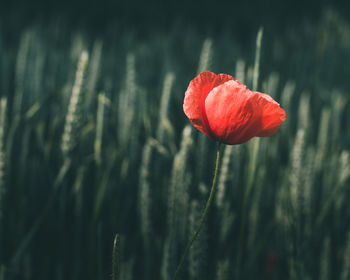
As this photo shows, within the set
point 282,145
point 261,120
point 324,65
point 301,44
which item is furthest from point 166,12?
point 261,120

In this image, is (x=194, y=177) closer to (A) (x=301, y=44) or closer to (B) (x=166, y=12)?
(A) (x=301, y=44)

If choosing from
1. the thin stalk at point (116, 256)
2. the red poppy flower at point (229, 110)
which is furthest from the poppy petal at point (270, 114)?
the thin stalk at point (116, 256)

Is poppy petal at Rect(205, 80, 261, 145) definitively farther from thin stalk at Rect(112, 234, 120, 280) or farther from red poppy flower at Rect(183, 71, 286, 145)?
thin stalk at Rect(112, 234, 120, 280)

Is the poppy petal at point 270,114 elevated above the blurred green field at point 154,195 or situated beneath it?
elevated above

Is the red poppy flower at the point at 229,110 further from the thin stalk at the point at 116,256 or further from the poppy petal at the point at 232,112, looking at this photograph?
the thin stalk at the point at 116,256

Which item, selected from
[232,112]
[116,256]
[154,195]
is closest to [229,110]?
[232,112]

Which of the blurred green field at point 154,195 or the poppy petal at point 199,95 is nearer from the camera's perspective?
the poppy petal at point 199,95

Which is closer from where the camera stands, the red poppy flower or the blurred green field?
the red poppy flower

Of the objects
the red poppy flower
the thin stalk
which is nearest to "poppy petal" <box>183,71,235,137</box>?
the red poppy flower
